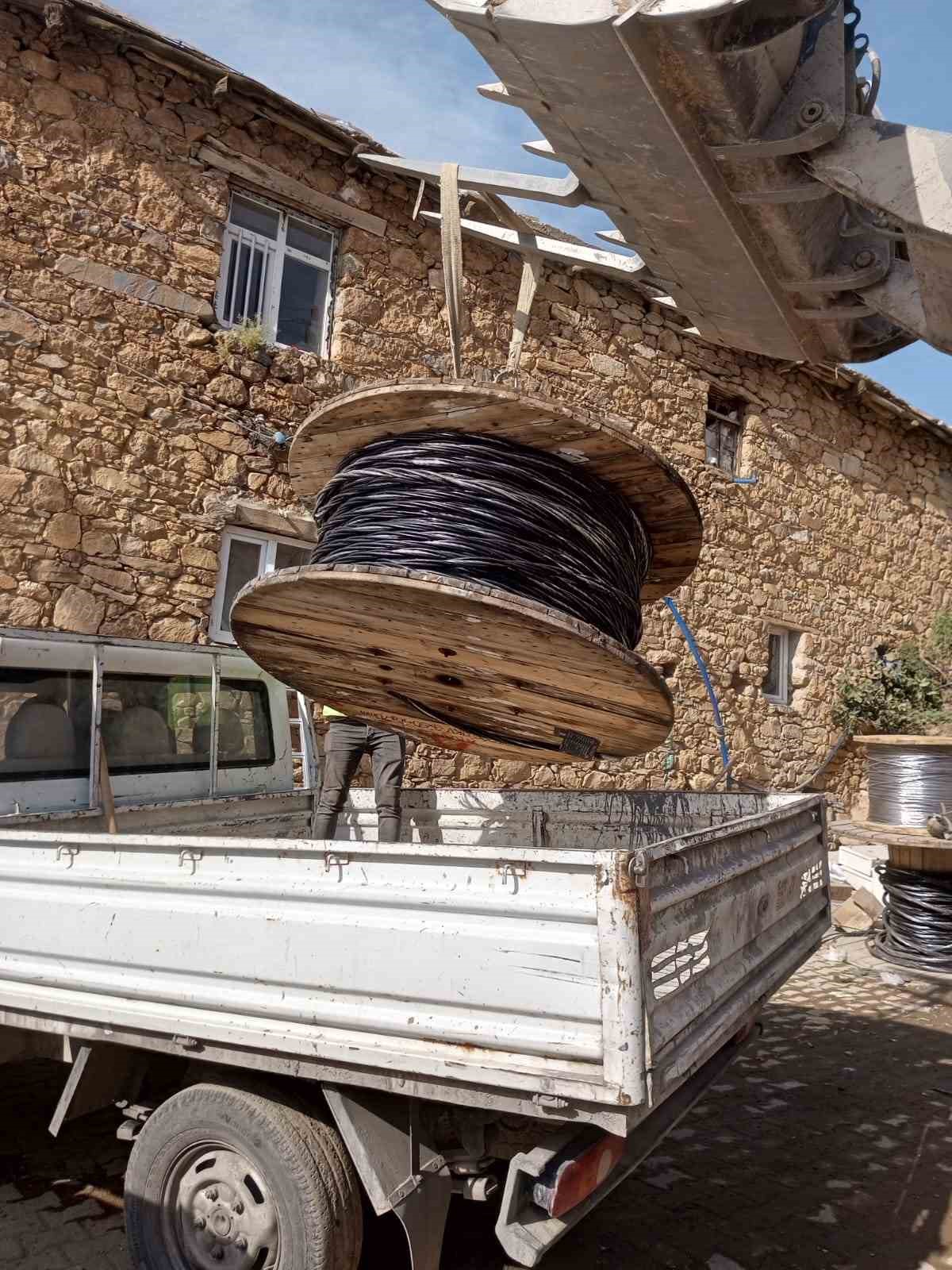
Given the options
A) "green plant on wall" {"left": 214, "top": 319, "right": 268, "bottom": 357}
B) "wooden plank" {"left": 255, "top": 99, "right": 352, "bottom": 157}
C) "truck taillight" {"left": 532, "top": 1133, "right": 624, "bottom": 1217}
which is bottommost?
"truck taillight" {"left": 532, "top": 1133, "right": 624, "bottom": 1217}

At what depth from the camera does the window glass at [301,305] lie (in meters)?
8.55

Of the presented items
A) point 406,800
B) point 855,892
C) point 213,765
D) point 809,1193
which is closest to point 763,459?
point 855,892

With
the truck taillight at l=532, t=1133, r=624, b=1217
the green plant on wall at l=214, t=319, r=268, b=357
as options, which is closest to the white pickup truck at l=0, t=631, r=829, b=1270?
the truck taillight at l=532, t=1133, r=624, b=1217

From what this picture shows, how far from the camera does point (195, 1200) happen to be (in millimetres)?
2717

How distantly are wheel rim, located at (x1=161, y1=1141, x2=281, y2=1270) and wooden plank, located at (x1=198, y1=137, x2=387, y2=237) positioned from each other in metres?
7.60

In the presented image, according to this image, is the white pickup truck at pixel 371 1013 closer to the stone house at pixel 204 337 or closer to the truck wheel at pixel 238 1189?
the truck wheel at pixel 238 1189

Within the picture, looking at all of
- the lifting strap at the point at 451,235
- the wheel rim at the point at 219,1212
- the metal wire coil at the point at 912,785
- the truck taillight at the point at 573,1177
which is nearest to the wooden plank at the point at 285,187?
the lifting strap at the point at 451,235

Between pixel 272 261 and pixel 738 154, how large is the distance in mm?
6710

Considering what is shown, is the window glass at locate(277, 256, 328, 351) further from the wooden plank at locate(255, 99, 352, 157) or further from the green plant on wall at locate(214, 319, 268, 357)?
the wooden plank at locate(255, 99, 352, 157)

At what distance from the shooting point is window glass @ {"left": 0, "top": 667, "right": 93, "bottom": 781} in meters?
4.24

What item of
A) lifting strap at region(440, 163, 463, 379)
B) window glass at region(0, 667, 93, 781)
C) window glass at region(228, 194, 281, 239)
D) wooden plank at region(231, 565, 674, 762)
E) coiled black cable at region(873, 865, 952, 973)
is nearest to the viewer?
lifting strap at region(440, 163, 463, 379)

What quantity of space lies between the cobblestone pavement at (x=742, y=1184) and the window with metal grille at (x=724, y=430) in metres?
8.13

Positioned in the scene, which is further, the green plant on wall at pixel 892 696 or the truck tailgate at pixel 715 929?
the green plant on wall at pixel 892 696

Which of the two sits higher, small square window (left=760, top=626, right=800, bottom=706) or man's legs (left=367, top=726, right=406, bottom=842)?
small square window (left=760, top=626, right=800, bottom=706)
